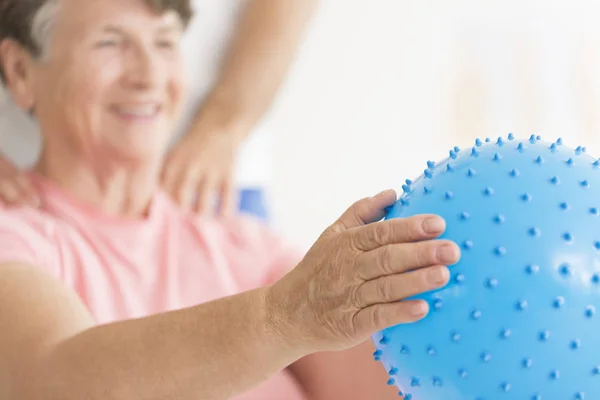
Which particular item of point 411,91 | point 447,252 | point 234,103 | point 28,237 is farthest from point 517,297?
point 411,91

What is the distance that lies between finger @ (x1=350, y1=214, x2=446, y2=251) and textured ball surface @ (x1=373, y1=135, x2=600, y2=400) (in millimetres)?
22

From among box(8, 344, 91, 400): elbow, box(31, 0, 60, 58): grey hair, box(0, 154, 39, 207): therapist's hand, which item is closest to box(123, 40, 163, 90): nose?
box(31, 0, 60, 58): grey hair

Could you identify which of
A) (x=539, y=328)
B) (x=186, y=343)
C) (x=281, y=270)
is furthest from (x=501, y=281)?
(x=281, y=270)

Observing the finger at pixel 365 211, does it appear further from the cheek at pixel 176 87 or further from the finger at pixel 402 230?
the cheek at pixel 176 87

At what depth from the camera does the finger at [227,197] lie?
5.13ft

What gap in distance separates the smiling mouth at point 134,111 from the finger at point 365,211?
2.15ft

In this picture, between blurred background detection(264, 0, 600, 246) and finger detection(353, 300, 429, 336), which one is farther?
blurred background detection(264, 0, 600, 246)

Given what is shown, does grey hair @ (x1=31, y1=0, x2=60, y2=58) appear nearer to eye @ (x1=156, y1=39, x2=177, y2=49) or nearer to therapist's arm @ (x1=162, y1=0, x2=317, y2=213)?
eye @ (x1=156, y1=39, x2=177, y2=49)

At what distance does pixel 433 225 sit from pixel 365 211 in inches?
4.4

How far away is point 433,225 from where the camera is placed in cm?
68

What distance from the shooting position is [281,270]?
1.40m

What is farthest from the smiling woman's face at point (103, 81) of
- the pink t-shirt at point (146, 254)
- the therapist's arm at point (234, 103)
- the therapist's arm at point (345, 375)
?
the therapist's arm at point (345, 375)

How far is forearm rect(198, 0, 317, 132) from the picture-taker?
166 cm

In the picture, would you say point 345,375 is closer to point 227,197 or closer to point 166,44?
point 227,197
